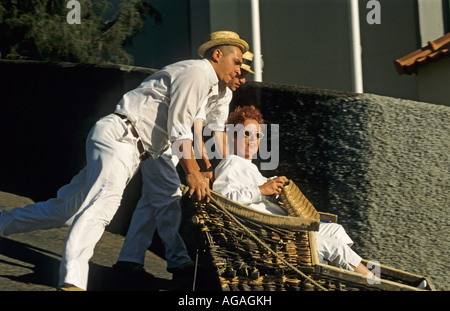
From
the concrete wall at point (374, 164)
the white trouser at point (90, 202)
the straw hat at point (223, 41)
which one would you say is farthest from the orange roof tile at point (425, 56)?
the white trouser at point (90, 202)

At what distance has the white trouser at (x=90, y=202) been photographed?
12.1ft

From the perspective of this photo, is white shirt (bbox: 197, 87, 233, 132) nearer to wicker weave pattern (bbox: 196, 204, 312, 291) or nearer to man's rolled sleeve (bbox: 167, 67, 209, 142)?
man's rolled sleeve (bbox: 167, 67, 209, 142)

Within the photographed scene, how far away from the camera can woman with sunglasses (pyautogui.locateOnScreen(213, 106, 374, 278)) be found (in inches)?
149

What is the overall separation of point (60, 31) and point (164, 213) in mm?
3812

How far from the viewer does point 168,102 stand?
4.16 meters

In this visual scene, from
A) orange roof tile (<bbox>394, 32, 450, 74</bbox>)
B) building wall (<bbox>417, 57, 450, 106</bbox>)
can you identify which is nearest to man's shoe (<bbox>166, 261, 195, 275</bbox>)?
building wall (<bbox>417, 57, 450, 106</bbox>)

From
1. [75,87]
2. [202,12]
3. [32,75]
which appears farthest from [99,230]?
[202,12]

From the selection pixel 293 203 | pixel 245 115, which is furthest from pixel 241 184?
pixel 245 115

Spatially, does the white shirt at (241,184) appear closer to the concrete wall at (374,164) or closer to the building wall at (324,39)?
the concrete wall at (374,164)

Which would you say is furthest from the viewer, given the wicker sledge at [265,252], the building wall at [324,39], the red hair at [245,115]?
the building wall at [324,39]

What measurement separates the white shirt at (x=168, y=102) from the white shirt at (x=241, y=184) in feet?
1.23

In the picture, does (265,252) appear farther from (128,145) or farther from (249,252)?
(128,145)

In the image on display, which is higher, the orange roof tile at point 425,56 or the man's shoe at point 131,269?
the orange roof tile at point 425,56
